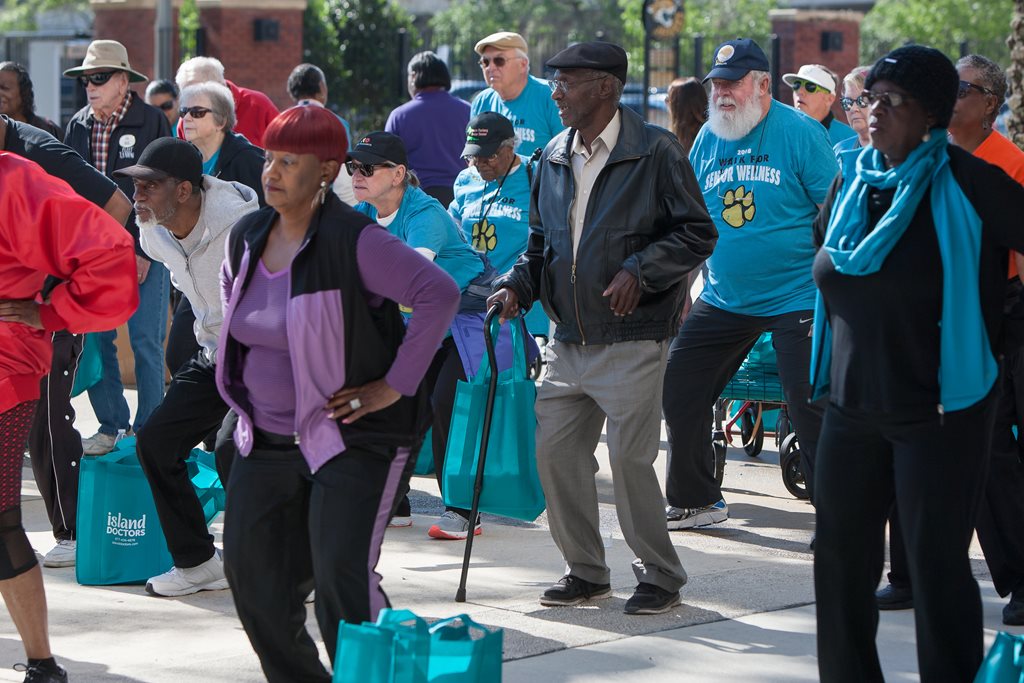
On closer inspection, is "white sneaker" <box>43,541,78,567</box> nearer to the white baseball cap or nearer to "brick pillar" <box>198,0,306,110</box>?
the white baseball cap

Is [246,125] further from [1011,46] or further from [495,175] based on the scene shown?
[1011,46]

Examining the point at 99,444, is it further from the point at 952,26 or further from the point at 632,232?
Answer: the point at 952,26

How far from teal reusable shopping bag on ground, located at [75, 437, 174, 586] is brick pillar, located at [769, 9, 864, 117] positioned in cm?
2119

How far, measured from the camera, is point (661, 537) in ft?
19.9

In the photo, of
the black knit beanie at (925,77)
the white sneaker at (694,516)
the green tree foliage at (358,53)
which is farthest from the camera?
the green tree foliage at (358,53)

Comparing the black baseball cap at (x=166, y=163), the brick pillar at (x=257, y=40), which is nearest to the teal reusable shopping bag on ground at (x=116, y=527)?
the black baseball cap at (x=166, y=163)

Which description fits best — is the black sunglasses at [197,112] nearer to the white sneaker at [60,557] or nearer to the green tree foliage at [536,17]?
the white sneaker at [60,557]

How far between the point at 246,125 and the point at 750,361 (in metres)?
4.47

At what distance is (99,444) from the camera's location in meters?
9.30

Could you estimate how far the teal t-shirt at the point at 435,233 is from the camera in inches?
279

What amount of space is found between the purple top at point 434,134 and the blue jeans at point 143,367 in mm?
2156

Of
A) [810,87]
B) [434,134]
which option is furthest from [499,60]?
[810,87]

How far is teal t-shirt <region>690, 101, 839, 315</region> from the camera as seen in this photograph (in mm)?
7055

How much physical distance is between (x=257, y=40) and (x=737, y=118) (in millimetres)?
15933
